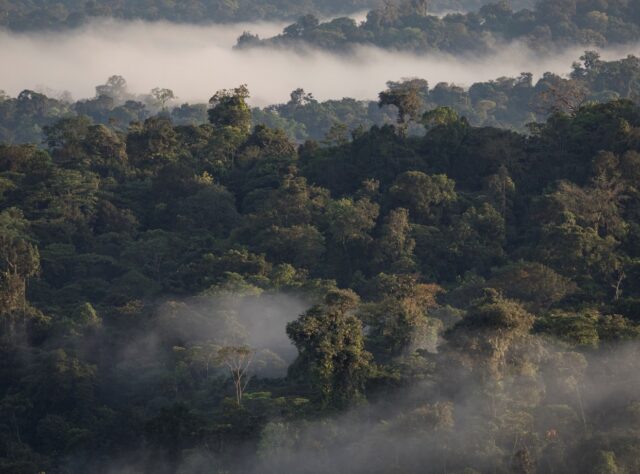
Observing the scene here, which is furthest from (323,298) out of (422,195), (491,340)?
(491,340)

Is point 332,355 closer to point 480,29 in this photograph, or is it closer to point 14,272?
point 14,272

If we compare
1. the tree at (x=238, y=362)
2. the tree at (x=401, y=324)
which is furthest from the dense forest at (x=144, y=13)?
the tree at (x=238, y=362)

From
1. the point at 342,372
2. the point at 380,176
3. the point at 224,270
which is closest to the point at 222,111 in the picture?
the point at 380,176

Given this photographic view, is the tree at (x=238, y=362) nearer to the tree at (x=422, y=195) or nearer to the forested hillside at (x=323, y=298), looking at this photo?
the forested hillside at (x=323, y=298)

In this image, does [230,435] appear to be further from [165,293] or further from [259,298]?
[165,293]

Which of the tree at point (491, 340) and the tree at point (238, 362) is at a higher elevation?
the tree at point (491, 340)
